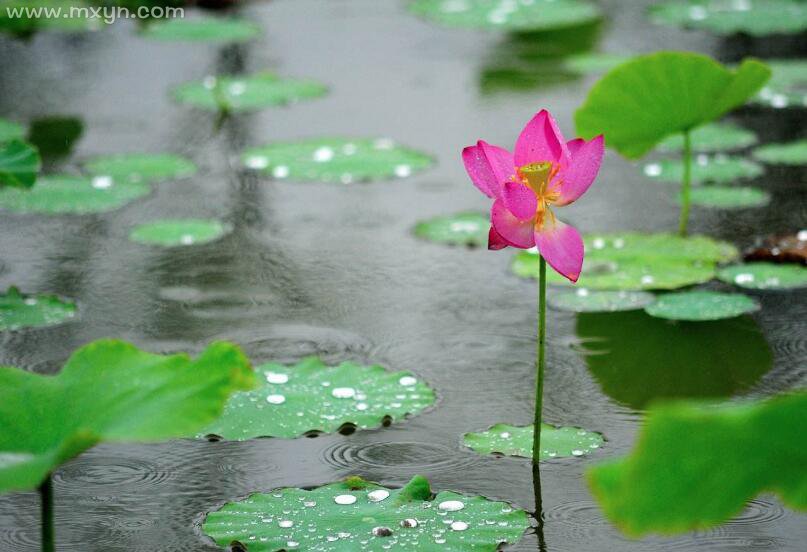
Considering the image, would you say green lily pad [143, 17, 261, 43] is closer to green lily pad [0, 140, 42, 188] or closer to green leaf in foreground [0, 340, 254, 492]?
green lily pad [0, 140, 42, 188]

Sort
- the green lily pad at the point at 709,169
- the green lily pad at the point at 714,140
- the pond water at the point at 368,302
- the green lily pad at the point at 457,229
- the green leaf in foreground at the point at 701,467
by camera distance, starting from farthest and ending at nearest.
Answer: the green lily pad at the point at 714,140
the green lily pad at the point at 709,169
the green lily pad at the point at 457,229
the pond water at the point at 368,302
the green leaf in foreground at the point at 701,467

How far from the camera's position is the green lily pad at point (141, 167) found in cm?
311

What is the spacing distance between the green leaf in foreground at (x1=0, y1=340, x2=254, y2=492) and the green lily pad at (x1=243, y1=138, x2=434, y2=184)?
178 cm

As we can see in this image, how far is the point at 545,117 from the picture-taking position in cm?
155

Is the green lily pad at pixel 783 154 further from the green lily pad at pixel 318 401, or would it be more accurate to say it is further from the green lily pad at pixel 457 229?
the green lily pad at pixel 318 401

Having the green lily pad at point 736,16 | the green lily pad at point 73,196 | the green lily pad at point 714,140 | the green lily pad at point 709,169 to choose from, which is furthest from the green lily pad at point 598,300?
the green lily pad at point 736,16

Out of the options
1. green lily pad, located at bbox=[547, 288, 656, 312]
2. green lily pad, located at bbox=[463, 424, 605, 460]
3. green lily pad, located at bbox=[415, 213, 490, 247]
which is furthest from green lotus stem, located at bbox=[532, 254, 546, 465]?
green lily pad, located at bbox=[415, 213, 490, 247]

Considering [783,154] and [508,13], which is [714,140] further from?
[508,13]

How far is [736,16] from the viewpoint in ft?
15.4

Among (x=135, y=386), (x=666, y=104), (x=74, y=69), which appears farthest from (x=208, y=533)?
(x=74, y=69)

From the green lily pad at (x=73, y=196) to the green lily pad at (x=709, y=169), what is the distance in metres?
1.22

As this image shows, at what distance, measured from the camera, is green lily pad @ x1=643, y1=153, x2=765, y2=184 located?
302cm

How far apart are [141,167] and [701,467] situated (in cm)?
239

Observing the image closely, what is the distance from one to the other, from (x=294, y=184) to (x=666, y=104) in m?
1.01
